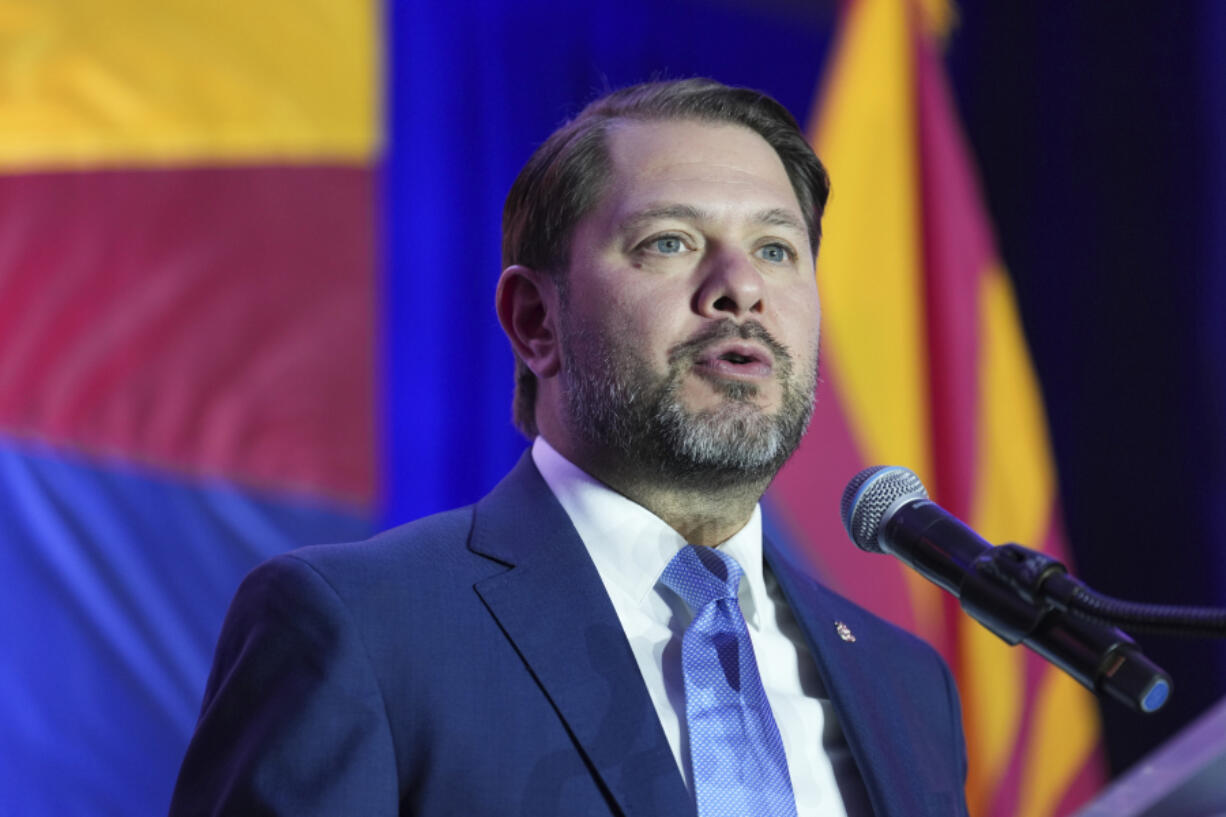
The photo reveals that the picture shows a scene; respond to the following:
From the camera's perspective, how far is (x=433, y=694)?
4.20 feet

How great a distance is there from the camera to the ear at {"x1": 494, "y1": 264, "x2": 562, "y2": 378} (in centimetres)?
170

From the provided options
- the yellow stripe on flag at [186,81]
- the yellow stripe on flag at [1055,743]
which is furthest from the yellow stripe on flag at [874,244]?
the yellow stripe on flag at [186,81]

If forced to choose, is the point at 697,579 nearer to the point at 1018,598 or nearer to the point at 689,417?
the point at 689,417

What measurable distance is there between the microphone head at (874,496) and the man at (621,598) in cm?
33

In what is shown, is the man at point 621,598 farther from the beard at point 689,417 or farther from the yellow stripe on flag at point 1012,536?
the yellow stripe on flag at point 1012,536

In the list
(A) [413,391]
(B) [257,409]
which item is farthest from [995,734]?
(B) [257,409]

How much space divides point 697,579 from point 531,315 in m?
0.47

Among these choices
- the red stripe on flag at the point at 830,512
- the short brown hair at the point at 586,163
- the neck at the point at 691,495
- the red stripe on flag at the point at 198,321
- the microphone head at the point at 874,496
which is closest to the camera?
the microphone head at the point at 874,496

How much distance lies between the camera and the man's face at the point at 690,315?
4.91 ft

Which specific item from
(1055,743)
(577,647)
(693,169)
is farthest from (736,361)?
(1055,743)

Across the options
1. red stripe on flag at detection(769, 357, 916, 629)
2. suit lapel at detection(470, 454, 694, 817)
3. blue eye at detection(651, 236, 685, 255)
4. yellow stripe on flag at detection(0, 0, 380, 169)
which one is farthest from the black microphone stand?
red stripe on flag at detection(769, 357, 916, 629)

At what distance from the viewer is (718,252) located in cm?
157

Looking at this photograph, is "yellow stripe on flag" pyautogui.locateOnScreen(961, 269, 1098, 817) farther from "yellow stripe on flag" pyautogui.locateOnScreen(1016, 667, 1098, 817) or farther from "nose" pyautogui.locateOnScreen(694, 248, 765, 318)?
"nose" pyautogui.locateOnScreen(694, 248, 765, 318)

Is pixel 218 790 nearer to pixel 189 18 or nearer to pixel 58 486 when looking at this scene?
pixel 58 486
